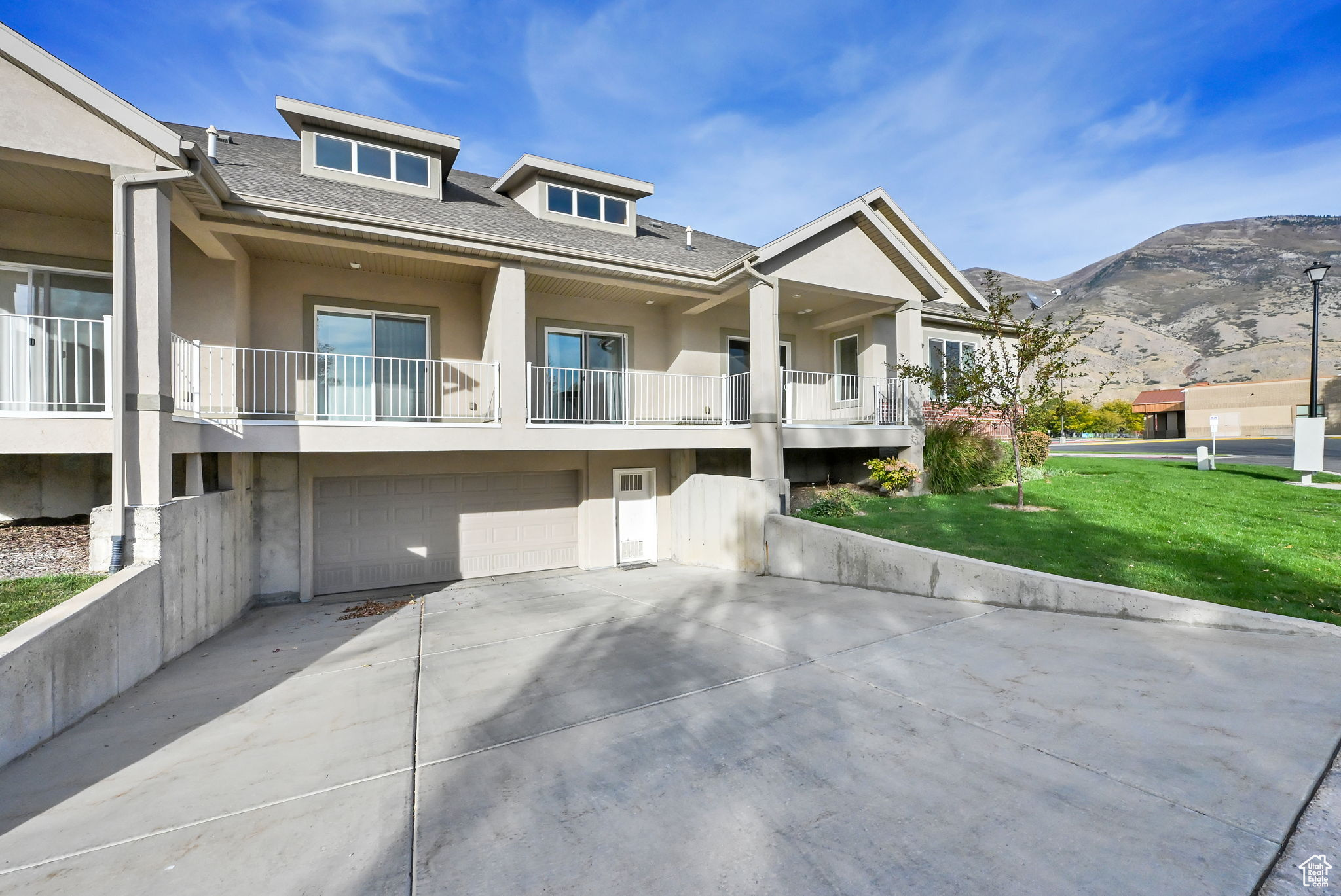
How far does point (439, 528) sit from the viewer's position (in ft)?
33.9

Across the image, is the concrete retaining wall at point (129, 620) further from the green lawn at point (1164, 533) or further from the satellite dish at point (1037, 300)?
the satellite dish at point (1037, 300)

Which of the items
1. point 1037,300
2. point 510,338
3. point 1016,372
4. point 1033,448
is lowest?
point 1033,448

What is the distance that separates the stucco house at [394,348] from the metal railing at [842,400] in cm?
6

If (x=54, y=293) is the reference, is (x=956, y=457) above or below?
below

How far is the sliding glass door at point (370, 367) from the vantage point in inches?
368

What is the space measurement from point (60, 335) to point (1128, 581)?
506 inches

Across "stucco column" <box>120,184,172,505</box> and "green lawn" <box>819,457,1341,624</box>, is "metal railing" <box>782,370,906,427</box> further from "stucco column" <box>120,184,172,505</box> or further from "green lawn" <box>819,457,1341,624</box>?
"stucco column" <box>120,184,172,505</box>

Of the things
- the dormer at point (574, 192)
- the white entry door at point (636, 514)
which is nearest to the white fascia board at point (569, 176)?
the dormer at point (574, 192)

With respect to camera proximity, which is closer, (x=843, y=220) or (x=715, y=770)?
(x=715, y=770)

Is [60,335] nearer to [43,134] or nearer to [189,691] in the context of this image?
[43,134]

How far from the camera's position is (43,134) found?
570 cm

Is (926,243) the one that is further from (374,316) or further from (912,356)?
(374,316)

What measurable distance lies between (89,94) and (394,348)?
4.70 meters

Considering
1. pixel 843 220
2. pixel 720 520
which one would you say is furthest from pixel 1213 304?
pixel 720 520
